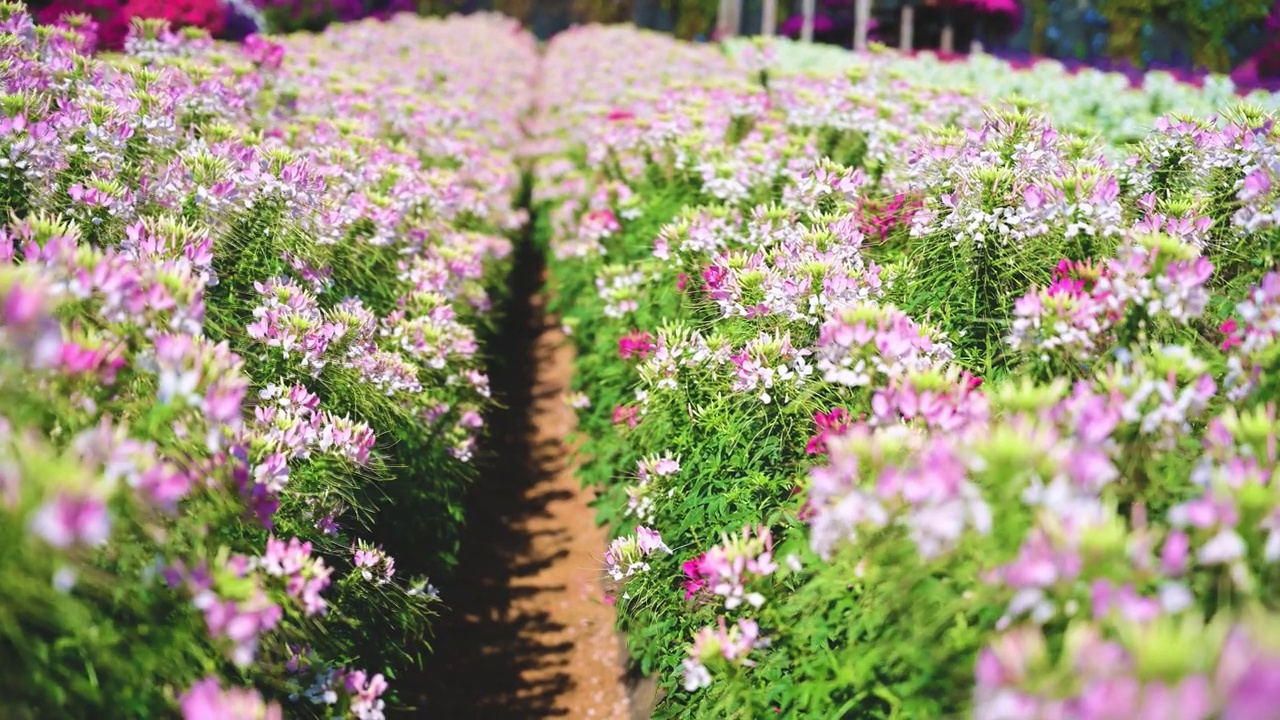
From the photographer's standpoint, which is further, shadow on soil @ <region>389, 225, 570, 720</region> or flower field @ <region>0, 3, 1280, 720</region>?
shadow on soil @ <region>389, 225, 570, 720</region>

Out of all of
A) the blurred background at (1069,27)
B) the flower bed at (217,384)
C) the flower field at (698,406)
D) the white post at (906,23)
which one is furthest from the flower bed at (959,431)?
the white post at (906,23)

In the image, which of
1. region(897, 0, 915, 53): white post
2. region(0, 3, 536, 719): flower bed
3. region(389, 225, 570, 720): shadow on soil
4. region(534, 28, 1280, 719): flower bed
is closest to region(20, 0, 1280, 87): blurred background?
region(897, 0, 915, 53): white post

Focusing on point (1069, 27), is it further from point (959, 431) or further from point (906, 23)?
point (959, 431)

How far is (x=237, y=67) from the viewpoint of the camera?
187 inches

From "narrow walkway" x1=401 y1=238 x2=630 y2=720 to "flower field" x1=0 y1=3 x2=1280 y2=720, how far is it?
19 centimetres

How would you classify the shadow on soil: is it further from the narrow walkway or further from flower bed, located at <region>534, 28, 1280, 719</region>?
flower bed, located at <region>534, 28, 1280, 719</region>

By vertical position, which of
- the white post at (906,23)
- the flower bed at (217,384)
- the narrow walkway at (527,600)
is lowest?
the narrow walkway at (527,600)

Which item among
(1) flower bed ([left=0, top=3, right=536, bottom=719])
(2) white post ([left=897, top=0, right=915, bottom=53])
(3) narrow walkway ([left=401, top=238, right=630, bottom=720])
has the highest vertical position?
(2) white post ([left=897, top=0, right=915, bottom=53])

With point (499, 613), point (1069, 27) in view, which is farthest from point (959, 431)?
point (1069, 27)

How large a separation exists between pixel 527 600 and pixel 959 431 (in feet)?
9.86

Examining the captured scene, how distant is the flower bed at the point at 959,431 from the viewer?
1.35 meters

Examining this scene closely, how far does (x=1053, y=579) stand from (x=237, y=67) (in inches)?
197

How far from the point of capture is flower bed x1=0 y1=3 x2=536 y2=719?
61.4 inches

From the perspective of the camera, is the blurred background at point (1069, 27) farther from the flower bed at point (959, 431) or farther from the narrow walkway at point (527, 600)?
A: the flower bed at point (959, 431)
